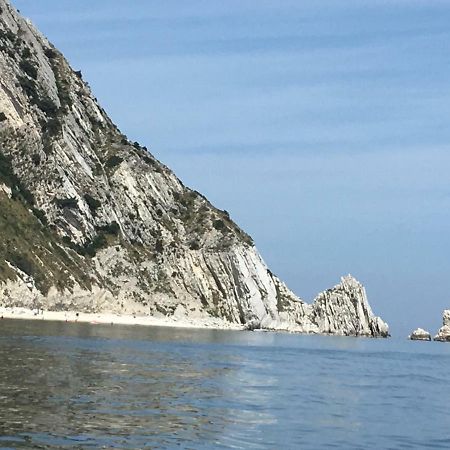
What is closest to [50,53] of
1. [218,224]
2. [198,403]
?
[218,224]

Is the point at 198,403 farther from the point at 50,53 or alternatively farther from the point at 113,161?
the point at 50,53

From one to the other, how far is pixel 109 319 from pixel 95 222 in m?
28.1

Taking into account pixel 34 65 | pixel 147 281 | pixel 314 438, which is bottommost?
pixel 314 438

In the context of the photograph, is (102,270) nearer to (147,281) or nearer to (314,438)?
(147,281)

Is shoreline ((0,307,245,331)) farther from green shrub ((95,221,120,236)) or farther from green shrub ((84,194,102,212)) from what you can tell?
green shrub ((84,194,102,212))

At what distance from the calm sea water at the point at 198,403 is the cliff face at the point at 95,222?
214 feet

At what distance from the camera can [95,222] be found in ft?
527

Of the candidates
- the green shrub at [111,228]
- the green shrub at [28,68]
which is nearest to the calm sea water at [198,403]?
the green shrub at [111,228]

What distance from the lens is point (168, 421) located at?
31578mm

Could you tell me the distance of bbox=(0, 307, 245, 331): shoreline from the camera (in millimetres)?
115875

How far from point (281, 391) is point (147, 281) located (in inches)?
4448

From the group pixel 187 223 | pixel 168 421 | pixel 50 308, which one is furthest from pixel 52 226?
pixel 168 421

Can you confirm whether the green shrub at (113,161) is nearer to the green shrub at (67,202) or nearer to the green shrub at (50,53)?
the green shrub at (67,202)

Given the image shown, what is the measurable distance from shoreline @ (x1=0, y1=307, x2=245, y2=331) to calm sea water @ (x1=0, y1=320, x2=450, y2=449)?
157ft
